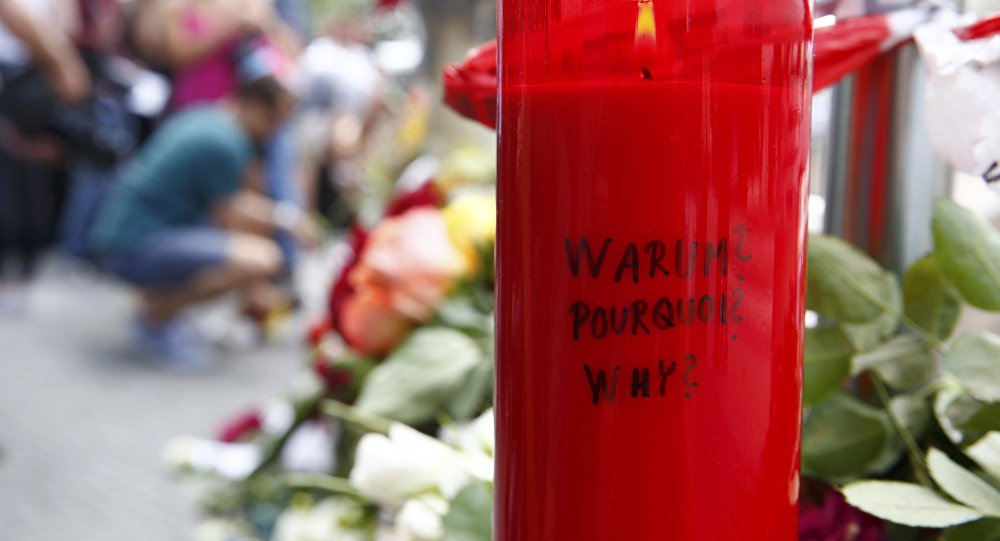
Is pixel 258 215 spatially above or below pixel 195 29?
below

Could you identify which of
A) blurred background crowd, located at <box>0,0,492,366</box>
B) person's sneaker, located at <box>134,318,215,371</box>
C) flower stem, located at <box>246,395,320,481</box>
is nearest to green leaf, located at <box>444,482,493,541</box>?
flower stem, located at <box>246,395,320,481</box>

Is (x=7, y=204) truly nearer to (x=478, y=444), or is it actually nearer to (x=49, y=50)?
(x=49, y=50)

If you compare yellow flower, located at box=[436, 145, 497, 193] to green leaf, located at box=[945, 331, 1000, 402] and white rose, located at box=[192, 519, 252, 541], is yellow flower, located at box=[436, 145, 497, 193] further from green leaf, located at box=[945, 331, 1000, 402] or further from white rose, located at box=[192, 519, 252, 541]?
green leaf, located at box=[945, 331, 1000, 402]

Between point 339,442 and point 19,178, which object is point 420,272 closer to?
point 339,442

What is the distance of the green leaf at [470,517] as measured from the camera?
428 millimetres

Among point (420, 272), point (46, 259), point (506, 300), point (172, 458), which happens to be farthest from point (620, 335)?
point (46, 259)

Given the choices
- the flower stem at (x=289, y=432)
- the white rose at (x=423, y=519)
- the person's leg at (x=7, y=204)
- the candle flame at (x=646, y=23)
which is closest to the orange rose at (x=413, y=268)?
the flower stem at (x=289, y=432)

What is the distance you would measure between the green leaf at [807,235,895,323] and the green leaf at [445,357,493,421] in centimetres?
24

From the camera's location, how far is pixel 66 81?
128 inches

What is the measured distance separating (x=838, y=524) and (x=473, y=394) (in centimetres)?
26

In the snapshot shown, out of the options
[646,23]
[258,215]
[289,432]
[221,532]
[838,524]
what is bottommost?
[258,215]

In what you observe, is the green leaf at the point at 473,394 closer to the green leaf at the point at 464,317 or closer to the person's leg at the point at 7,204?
the green leaf at the point at 464,317

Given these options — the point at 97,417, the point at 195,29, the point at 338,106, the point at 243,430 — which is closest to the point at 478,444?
the point at 243,430

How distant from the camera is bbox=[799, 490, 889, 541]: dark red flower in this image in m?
0.42
